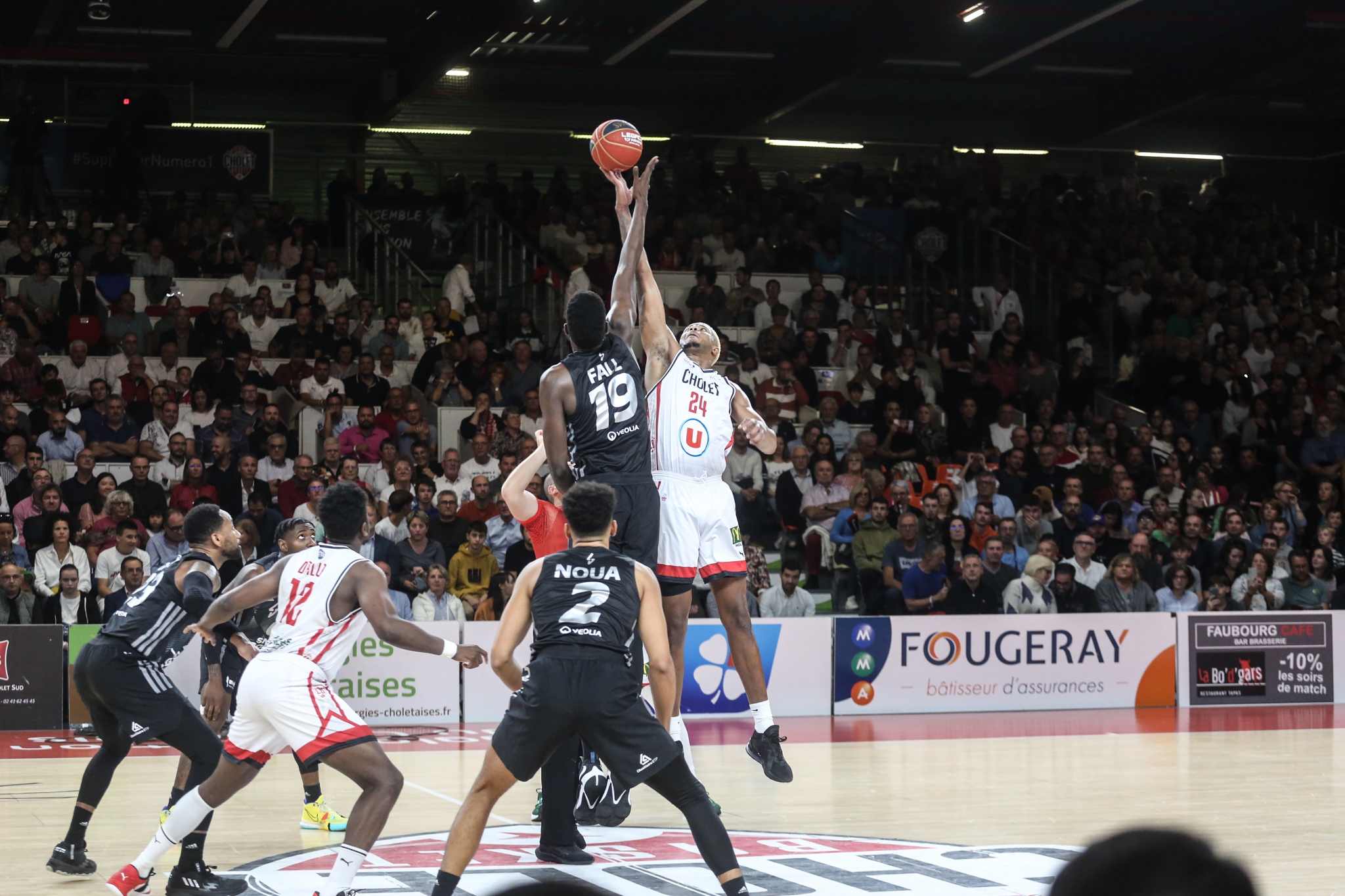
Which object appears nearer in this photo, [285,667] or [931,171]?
[285,667]

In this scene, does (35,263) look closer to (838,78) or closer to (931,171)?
(838,78)

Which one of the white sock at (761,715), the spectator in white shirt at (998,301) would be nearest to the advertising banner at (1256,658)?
the spectator in white shirt at (998,301)

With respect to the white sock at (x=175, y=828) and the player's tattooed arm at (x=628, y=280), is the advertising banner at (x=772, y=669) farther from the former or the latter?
the white sock at (x=175, y=828)

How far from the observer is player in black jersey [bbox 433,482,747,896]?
17.3ft

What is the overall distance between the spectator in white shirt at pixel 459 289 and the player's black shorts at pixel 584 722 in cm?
1417

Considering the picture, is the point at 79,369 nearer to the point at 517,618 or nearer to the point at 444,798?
the point at 444,798

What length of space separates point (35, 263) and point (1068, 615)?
12197 millimetres

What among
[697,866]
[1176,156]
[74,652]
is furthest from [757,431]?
[1176,156]

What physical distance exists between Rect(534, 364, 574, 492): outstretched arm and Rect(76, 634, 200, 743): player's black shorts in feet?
6.27

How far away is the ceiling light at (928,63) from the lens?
947 inches

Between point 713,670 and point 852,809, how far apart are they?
5.47 metres

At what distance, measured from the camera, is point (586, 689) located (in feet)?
17.4

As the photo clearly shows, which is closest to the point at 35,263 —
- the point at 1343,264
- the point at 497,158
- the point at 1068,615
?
the point at 497,158

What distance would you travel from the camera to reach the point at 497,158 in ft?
80.8
